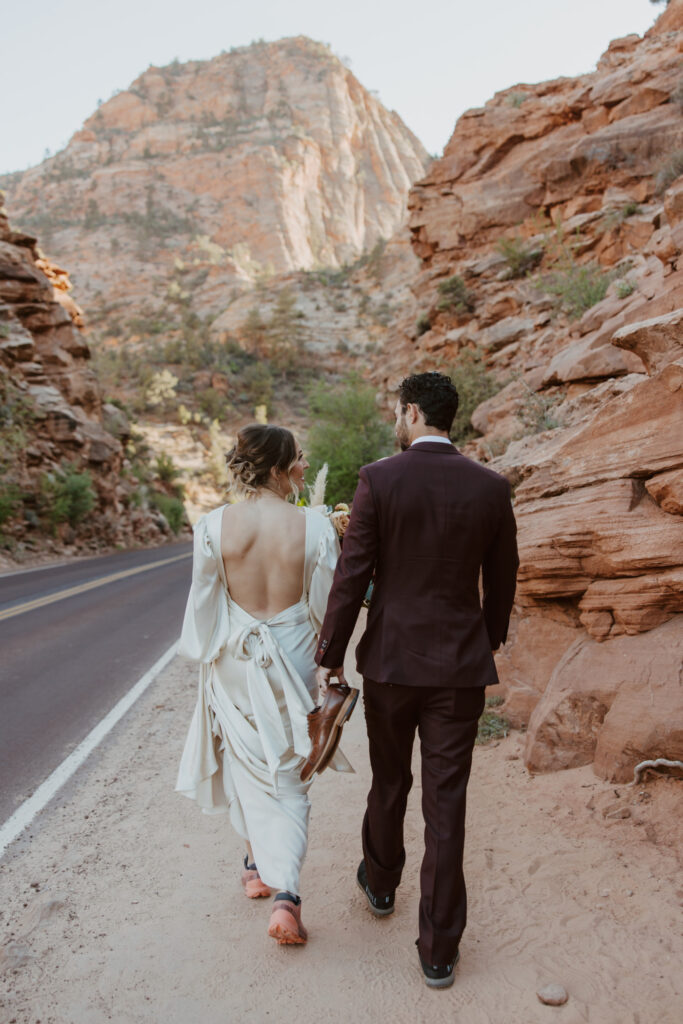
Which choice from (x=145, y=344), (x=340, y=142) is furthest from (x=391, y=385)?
(x=340, y=142)

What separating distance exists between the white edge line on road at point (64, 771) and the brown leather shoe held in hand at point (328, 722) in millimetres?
2039

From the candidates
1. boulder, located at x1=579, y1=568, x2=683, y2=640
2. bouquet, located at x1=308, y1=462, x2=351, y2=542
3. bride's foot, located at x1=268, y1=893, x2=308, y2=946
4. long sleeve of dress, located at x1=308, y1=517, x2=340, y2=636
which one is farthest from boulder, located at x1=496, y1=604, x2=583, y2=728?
bride's foot, located at x1=268, y1=893, x2=308, y2=946

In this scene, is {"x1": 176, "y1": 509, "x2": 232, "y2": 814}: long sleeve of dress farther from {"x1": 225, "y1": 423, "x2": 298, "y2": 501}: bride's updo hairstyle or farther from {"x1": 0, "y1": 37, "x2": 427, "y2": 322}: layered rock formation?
{"x1": 0, "y1": 37, "x2": 427, "y2": 322}: layered rock formation

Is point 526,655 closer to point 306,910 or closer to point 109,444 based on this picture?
point 306,910

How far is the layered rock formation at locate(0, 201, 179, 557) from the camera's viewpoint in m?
21.4

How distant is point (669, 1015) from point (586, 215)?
16547 mm

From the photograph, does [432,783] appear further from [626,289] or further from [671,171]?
[671,171]

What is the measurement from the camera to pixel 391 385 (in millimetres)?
19266

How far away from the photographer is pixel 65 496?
73.0ft

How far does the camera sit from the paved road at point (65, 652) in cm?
527

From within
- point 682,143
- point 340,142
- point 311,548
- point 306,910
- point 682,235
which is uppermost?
point 340,142

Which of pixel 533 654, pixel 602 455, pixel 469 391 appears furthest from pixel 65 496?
pixel 602 455

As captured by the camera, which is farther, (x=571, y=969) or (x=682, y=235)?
(x=682, y=235)

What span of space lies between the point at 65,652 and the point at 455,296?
13.5 meters
